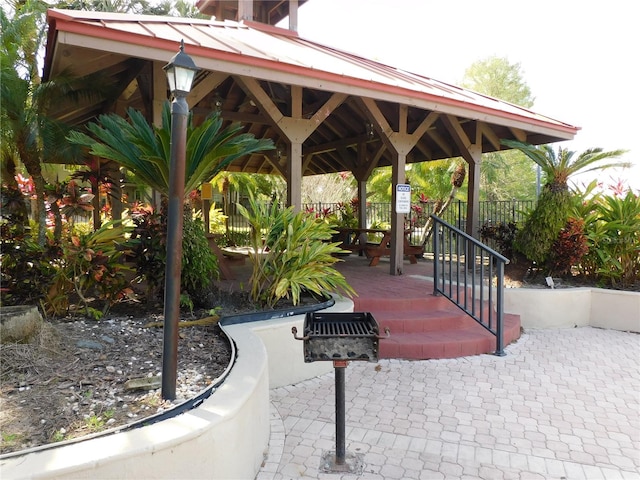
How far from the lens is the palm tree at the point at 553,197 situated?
6477 millimetres

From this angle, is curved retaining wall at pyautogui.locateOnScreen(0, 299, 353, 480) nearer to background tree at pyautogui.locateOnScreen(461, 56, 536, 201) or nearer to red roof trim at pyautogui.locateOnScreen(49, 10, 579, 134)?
red roof trim at pyautogui.locateOnScreen(49, 10, 579, 134)

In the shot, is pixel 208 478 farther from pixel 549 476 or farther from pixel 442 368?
pixel 442 368

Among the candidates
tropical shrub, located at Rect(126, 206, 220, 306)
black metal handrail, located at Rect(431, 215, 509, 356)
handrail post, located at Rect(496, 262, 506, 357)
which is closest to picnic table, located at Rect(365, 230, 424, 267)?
black metal handrail, located at Rect(431, 215, 509, 356)

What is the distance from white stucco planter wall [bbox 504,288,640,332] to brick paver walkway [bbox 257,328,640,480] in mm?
1148

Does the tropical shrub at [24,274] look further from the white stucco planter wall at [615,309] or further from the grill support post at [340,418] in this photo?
the white stucco planter wall at [615,309]

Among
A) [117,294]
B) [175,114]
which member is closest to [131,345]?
[117,294]

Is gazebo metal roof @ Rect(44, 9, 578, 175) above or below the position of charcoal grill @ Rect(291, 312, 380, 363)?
above

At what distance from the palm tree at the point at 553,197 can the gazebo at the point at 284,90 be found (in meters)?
0.75

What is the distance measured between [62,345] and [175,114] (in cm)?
190

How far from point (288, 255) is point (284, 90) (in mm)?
4297

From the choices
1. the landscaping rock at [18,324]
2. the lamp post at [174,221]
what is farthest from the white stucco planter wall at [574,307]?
the landscaping rock at [18,324]

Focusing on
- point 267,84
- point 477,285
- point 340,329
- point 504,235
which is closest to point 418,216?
point 504,235

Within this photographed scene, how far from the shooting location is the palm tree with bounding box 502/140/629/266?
6.48m

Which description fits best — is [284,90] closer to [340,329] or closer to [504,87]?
[340,329]
